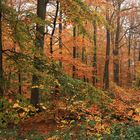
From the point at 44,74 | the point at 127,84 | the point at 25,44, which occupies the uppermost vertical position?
the point at 25,44

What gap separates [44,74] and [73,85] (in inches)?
34.1

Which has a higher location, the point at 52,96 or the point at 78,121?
the point at 52,96

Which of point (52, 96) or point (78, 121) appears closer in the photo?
point (52, 96)

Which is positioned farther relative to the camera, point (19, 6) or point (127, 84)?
point (127, 84)

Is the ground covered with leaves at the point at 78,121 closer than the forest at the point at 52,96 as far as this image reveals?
No

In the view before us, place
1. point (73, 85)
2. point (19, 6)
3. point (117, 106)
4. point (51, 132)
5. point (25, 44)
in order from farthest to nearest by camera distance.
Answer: point (19, 6) → point (51, 132) → point (117, 106) → point (25, 44) → point (73, 85)

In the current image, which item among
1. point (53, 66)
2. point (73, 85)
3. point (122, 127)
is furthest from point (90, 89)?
point (122, 127)

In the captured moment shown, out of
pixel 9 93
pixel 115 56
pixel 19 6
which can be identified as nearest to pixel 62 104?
pixel 9 93

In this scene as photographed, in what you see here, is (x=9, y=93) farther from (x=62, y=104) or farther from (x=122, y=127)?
(x=122, y=127)

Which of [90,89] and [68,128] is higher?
[90,89]

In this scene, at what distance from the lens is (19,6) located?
924 inches

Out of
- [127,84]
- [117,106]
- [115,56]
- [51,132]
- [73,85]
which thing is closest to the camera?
[73,85]

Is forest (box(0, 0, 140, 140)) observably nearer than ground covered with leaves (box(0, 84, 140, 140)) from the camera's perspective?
Yes

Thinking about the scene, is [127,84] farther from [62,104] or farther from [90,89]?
[90,89]
